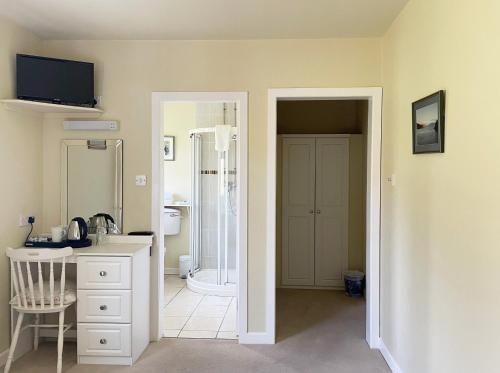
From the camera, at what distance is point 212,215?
5359 millimetres

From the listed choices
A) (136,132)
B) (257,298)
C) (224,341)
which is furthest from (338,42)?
(224,341)

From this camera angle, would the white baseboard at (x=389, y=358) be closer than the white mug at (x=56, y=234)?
Yes

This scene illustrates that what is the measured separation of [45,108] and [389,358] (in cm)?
335

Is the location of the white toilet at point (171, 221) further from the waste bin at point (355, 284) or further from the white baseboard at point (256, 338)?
the white baseboard at point (256, 338)

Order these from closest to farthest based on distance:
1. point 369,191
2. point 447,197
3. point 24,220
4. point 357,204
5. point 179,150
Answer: point 447,197, point 24,220, point 369,191, point 357,204, point 179,150

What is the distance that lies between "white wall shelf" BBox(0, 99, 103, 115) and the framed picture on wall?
8.31 feet

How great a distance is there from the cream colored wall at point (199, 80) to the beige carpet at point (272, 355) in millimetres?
324

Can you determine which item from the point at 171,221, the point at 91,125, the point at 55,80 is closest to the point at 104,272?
the point at 91,125

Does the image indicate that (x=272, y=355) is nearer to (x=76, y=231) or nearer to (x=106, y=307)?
(x=106, y=307)

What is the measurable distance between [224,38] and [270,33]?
41cm

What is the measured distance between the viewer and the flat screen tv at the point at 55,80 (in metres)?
3.34

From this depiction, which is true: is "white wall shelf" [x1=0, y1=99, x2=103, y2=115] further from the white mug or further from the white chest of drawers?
the white chest of drawers

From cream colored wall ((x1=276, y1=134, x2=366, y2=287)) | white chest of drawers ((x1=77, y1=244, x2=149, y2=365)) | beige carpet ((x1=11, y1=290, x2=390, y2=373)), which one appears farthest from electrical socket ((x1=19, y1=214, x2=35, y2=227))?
cream colored wall ((x1=276, y1=134, x2=366, y2=287))

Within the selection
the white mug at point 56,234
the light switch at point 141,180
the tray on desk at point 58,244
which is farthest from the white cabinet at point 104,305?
the light switch at point 141,180
